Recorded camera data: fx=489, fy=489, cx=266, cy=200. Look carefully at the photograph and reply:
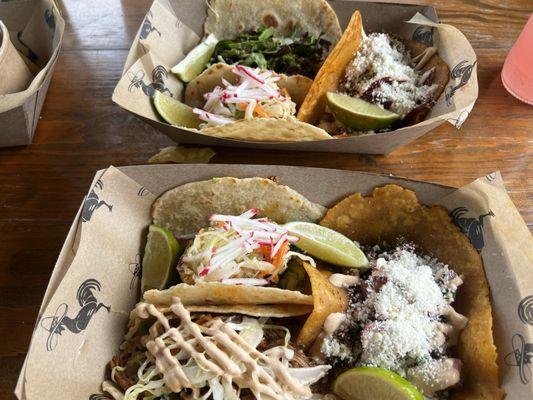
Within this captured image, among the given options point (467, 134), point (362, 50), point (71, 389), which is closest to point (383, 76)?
point (362, 50)

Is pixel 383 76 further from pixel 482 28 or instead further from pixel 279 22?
pixel 482 28

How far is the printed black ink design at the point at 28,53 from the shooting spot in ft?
7.18

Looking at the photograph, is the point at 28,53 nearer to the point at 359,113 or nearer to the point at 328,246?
the point at 359,113

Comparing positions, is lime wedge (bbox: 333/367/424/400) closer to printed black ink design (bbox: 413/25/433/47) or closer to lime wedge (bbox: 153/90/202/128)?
lime wedge (bbox: 153/90/202/128)

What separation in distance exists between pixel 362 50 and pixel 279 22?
1.58 feet

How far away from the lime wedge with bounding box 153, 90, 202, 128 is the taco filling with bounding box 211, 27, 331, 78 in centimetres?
38

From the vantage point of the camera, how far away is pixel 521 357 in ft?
4.28

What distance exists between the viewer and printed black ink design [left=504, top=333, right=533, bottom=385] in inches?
50.1

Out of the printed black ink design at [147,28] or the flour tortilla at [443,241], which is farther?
the printed black ink design at [147,28]

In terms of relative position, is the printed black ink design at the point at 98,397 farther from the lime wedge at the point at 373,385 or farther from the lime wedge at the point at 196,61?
the lime wedge at the point at 196,61

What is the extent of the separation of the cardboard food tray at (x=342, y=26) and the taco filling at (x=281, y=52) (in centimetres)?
17

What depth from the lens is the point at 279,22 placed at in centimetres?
230

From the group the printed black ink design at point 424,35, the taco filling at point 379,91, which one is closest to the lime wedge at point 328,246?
the taco filling at point 379,91

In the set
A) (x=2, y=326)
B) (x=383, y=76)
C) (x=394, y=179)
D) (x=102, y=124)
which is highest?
(x=383, y=76)
